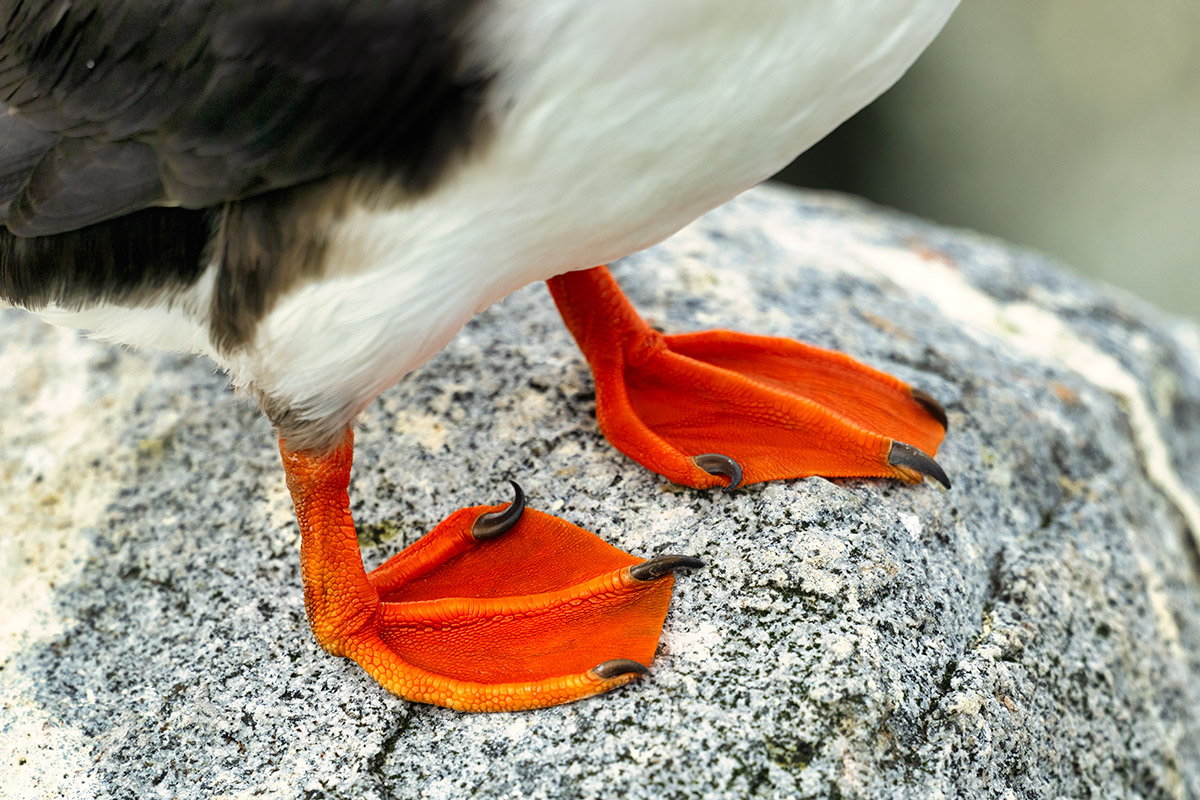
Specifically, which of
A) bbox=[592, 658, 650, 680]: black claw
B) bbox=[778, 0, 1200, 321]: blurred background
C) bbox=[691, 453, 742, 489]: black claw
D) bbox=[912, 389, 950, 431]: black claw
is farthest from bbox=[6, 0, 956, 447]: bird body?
bbox=[778, 0, 1200, 321]: blurred background

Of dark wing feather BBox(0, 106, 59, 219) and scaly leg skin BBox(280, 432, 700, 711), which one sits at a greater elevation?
dark wing feather BBox(0, 106, 59, 219)

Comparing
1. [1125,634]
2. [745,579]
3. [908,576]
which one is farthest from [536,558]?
[1125,634]

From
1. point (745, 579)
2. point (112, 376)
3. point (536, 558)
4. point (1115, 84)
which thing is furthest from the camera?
point (1115, 84)

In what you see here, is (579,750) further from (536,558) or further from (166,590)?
(166,590)

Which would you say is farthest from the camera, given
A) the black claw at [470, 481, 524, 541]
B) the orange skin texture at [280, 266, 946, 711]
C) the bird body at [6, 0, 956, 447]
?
the black claw at [470, 481, 524, 541]

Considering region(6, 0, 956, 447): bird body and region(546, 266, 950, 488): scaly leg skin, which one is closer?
region(6, 0, 956, 447): bird body

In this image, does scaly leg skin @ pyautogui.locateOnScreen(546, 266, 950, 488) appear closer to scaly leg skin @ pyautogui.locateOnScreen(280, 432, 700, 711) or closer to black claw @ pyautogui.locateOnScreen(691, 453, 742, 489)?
black claw @ pyautogui.locateOnScreen(691, 453, 742, 489)
